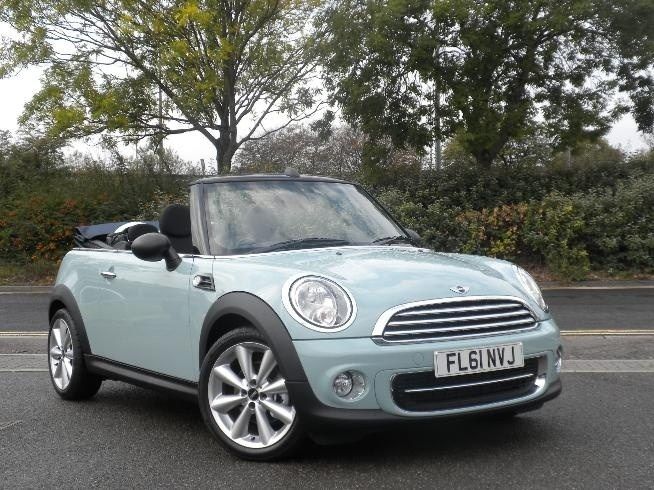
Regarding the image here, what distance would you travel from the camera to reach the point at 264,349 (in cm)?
397

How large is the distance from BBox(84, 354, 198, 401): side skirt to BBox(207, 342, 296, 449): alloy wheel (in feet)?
0.98

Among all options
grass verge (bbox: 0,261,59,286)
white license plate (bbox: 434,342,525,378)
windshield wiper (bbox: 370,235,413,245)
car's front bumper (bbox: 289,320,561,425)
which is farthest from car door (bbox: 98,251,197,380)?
grass verge (bbox: 0,261,59,286)

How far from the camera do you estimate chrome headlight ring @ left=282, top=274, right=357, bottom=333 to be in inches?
148

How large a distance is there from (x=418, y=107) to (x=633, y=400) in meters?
15.5

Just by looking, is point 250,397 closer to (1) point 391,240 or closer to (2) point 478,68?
(1) point 391,240

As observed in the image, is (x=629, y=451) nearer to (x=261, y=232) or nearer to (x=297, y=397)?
(x=297, y=397)

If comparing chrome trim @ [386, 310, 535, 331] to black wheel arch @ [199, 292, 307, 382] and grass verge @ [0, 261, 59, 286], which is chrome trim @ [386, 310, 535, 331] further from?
grass verge @ [0, 261, 59, 286]

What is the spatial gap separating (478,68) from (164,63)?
8.45 meters

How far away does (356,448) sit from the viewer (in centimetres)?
430

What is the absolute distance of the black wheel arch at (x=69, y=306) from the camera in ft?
18.4

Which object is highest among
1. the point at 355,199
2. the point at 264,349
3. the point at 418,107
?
the point at 418,107

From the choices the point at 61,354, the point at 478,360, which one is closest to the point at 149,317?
the point at 61,354

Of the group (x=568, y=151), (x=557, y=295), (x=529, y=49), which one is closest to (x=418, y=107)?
(x=529, y=49)

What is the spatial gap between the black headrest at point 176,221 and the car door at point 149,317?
0.27m
